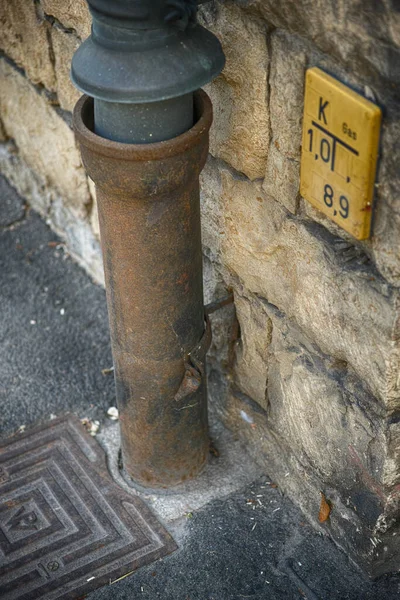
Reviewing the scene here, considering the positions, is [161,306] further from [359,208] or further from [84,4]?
[84,4]

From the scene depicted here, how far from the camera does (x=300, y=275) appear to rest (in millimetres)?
2516

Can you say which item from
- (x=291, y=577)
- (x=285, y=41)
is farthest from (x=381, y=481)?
(x=285, y=41)

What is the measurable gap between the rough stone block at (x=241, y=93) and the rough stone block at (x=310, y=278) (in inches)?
4.1

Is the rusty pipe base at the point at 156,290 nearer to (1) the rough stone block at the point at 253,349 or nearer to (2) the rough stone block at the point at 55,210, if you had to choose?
(1) the rough stone block at the point at 253,349

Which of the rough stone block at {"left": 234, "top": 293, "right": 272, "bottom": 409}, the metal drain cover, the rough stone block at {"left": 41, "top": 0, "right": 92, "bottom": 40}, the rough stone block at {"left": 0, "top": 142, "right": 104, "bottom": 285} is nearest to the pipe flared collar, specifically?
the rough stone block at {"left": 234, "top": 293, "right": 272, "bottom": 409}

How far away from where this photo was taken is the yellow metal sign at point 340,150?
6.57ft

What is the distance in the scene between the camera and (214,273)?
3.00 meters

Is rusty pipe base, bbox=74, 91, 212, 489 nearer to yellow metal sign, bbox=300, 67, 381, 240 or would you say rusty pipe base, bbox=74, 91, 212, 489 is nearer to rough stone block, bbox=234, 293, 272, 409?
rough stone block, bbox=234, 293, 272, 409

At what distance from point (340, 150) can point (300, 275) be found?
1.63 feet

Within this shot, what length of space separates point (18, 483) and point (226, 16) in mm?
1765

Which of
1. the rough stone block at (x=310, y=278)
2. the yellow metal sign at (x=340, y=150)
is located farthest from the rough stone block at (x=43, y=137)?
the yellow metal sign at (x=340, y=150)

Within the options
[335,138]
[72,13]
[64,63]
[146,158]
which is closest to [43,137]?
[64,63]

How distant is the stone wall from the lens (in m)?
2.04

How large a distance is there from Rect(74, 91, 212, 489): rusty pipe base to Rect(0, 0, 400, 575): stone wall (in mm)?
191
